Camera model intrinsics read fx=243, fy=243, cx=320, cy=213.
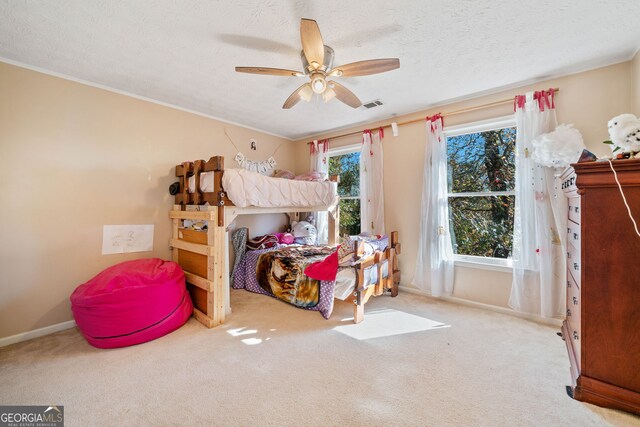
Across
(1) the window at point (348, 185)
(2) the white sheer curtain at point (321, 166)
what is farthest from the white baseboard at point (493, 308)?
(2) the white sheer curtain at point (321, 166)

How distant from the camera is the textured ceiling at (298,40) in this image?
60.1 inches

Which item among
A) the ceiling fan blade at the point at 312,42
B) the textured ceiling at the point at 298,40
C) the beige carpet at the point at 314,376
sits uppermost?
the textured ceiling at the point at 298,40

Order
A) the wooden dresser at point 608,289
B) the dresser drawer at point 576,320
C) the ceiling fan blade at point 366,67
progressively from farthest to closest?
the ceiling fan blade at point 366,67
the dresser drawer at point 576,320
the wooden dresser at point 608,289

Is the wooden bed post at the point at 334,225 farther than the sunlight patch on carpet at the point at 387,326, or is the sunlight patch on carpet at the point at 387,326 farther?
the wooden bed post at the point at 334,225

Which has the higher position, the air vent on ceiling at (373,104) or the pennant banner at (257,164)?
the air vent on ceiling at (373,104)

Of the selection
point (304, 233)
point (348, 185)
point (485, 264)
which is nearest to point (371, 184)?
point (348, 185)

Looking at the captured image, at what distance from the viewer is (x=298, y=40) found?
183cm

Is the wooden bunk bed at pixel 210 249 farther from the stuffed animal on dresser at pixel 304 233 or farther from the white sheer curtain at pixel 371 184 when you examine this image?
the stuffed animal on dresser at pixel 304 233

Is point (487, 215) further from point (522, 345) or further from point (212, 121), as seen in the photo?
point (212, 121)

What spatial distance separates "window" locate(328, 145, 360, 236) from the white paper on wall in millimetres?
2696

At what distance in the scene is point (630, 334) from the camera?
4.30 ft

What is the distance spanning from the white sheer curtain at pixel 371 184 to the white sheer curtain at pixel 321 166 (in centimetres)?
71

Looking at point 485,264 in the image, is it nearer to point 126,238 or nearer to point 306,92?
point 306,92

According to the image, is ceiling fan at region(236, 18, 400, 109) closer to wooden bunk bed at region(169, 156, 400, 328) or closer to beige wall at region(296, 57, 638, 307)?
wooden bunk bed at region(169, 156, 400, 328)
